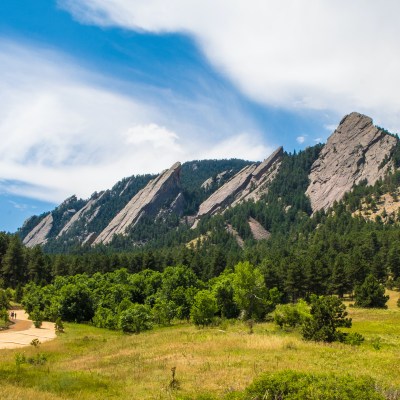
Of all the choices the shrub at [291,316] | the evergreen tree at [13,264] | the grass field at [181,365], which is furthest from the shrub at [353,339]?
A: the evergreen tree at [13,264]

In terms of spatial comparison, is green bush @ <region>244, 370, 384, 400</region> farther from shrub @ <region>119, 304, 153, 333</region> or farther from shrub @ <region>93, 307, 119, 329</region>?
shrub @ <region>93, 307, 119, 329</region>

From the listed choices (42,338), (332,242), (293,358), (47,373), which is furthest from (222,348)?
(332,242)

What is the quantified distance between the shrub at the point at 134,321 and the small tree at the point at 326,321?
91.6 ft

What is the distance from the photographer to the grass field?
1805 centimetres

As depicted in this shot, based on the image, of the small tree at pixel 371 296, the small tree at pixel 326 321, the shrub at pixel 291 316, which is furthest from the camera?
the small tree at pixel 371 296

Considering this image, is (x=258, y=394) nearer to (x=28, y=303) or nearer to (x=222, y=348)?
(x=222, y=348)

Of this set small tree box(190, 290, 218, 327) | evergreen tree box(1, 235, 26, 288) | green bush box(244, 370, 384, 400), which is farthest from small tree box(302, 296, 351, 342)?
evergreen tree box(1, 235, 26, 288)

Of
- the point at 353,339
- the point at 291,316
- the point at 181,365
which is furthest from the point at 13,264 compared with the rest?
the point at 353,339

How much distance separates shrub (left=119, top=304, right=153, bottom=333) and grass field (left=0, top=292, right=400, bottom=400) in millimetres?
15271

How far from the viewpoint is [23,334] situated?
1960 inches

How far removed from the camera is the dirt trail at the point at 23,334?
42097 millimetres

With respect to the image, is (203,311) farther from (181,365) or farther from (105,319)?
(181,365)

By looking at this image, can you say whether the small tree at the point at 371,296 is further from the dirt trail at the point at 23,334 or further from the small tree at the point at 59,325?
the dirt trail at the point at 23,334

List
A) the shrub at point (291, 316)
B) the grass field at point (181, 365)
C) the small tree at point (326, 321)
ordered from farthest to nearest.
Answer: the shrub at point (291, 316) < the small tree at point (326, 321) < the grass field at point (181, 365)
